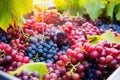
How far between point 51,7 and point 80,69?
0.83m

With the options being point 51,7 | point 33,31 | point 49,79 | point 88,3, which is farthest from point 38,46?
point 51,7

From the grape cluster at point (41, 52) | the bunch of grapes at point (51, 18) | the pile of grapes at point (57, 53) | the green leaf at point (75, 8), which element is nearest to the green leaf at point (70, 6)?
the green leaf at point (75, 8)

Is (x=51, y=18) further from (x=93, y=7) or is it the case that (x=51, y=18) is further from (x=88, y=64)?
(x=88, y=64)

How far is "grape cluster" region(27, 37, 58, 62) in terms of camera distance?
88 centimetres

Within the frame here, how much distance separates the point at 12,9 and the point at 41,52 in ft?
0.53

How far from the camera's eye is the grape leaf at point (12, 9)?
79 cm

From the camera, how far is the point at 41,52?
880 millimetres

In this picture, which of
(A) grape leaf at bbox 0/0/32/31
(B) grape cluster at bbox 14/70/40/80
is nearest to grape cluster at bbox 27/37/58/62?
(A) grape leaf at bbox 0/0/32/31

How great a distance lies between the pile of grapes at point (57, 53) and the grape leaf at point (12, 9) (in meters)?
0.07

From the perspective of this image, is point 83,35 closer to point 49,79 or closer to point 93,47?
point 93,47

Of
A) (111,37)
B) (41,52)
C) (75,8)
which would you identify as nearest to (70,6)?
(75,8)

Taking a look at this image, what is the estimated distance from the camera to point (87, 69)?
78 centimetres

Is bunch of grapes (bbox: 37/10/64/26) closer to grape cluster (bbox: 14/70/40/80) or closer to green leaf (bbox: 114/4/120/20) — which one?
green leaf (bbox: 114/4/120/20)

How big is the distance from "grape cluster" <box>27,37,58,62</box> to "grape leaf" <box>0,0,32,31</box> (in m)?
0.10
